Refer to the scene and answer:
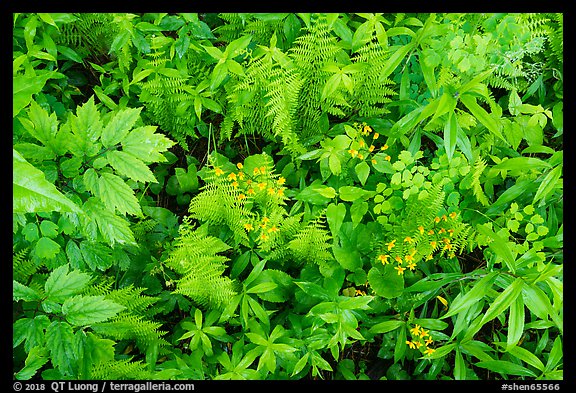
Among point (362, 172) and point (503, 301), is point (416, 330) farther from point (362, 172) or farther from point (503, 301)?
point (362, 172)

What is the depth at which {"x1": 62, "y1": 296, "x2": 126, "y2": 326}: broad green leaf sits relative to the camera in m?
1.78

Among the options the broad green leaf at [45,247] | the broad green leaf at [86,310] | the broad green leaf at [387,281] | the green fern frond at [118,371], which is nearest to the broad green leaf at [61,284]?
the broad green leaf at [86,310]

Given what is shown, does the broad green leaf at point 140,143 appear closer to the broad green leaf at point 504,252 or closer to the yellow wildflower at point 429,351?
the broad green leaf at point 504,252

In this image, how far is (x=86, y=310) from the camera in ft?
5.90

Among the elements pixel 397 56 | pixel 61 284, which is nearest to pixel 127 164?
pixel 61 284

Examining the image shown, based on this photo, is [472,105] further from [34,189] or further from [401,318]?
[34,189]

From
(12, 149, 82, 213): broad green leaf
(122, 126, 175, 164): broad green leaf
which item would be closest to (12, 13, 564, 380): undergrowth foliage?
(122, 126, 175, 164): broad green leaf

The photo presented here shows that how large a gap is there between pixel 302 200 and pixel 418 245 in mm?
684

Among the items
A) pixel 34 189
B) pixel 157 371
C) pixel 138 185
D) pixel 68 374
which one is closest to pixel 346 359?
pixel 157 371

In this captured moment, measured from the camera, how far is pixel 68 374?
1.88 meters

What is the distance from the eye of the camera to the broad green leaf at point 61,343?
1.78 meters

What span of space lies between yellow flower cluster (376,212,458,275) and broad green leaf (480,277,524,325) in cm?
52

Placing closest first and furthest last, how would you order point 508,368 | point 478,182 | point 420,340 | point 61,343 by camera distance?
point 61,343 < point 508,368 < point 420,340 < point 478,182

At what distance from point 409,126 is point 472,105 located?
0.38 metres
